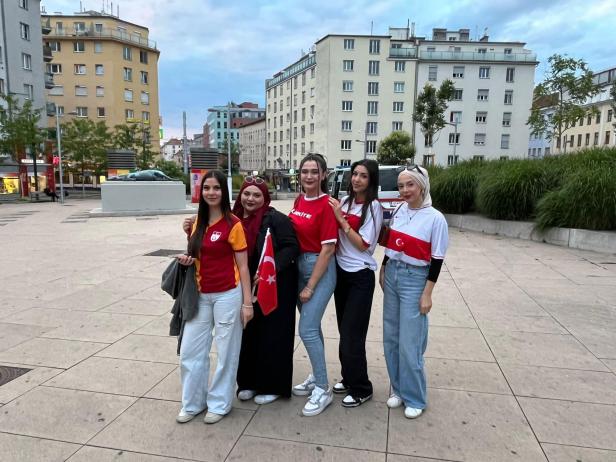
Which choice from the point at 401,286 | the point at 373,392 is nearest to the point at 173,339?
the point at 373,392

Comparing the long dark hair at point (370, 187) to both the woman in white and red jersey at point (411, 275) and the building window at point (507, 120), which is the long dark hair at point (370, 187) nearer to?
the woman in white and red jersey at point (411, 275)

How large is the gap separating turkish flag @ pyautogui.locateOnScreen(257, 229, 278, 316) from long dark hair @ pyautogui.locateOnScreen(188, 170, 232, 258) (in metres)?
0.30

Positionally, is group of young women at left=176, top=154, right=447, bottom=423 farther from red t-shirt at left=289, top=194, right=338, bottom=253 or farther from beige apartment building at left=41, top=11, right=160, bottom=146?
beige apartment building at left=41, top=11, right=160, bottom=146

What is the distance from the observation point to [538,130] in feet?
75.9

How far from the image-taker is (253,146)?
95.1 m

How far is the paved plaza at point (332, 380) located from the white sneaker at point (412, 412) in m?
0.05

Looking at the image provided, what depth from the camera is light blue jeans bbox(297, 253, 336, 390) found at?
291cm

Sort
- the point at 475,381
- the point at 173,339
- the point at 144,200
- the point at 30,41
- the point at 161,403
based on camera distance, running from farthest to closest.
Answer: the point at 30,41, the point at 144,200, the point at 173,339, the point at 475,381, the point at 161,403

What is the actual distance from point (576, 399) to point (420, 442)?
4.40 feet

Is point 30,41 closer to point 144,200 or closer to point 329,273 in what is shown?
point 144,200

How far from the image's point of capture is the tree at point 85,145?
3541 centimetres

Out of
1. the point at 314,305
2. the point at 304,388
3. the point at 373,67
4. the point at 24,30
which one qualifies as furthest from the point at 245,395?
the point at 373,67

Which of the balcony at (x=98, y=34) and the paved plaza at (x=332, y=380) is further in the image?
the balcony at (x=98, y=34)

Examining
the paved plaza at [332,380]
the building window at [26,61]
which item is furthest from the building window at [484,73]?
the paved plaza at [332,380]
